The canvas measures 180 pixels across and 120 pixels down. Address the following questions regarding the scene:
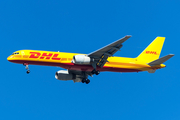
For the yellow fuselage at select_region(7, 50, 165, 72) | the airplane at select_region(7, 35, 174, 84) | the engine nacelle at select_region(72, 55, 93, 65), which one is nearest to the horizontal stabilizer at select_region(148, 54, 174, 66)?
the airplane at select_region(7, 35, 174, 84)

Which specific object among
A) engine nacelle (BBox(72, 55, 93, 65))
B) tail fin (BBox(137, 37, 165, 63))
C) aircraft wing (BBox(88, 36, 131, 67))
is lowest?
engine nacelle (BBox(72, 55, 93, 65))

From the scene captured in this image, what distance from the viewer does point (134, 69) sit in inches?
1984

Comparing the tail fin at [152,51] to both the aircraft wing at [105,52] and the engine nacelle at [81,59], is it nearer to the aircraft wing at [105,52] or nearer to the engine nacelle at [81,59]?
the aircraft wing at [105,52]

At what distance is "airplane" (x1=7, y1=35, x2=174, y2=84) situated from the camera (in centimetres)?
4509

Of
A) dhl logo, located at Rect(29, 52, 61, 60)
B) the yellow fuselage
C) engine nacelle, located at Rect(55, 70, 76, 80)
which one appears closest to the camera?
the yellow fuselage

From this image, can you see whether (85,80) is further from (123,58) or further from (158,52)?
(158,52)

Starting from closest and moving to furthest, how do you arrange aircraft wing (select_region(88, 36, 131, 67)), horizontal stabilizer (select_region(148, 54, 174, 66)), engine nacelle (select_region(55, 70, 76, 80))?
aircraft wing (select_region(88, 36, 131, 67)) → horizontal stabilizer (select_region(148, 54, 174, 66)) → engine nacelle (select_region(55, 70, 76, 80))

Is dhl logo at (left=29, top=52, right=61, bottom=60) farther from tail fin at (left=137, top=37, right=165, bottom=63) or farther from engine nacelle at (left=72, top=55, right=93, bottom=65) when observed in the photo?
tail fin at (left=137, top=37, right=165, bottom=63)

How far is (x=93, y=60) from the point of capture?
4659cm

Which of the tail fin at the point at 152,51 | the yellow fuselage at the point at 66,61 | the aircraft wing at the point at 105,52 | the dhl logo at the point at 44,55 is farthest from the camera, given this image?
the tail fin at the point at 152,51

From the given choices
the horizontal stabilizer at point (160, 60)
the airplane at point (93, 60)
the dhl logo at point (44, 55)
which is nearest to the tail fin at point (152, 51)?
the airplane at point (93, 60)

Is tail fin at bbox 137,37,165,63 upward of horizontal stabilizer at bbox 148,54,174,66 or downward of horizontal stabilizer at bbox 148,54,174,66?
upward

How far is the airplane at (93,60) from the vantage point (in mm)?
45094

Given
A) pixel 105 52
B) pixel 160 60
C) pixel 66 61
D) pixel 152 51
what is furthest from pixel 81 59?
pixel 152 51
